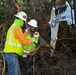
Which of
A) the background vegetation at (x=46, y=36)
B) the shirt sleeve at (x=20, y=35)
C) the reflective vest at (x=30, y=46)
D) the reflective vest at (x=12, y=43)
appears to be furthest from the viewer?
the background vegetation at (x=46, y=36)

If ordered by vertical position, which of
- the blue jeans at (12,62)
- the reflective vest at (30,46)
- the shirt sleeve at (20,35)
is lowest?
the blue jeans at (12,62)

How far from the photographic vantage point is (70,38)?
27.2 feet

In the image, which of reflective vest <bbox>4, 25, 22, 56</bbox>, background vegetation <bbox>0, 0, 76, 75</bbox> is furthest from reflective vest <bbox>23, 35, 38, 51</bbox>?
background vegetation <bbox>0, 0, 76, 75</bbox>

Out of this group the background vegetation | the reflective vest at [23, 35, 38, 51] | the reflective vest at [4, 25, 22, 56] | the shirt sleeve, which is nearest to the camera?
the shirt sleeve

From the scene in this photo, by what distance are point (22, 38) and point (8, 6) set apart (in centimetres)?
273

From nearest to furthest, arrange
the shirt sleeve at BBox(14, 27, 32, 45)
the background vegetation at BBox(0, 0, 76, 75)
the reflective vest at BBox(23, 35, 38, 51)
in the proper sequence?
the shirt sleeve at BBox(14, 27, 32, 45) → the reflective vest at BBox(23, 35, 38, 51) → the background vegetation at BBox(0, 0, 76, 75)

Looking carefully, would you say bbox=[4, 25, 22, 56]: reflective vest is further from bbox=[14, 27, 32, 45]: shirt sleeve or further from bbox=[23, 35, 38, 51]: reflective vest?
bbox=[23, 35, 38, 51]: reflective vest

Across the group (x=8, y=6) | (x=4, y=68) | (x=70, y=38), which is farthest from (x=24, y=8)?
(x=4, y=68)

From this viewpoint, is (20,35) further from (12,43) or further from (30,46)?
(30,46)

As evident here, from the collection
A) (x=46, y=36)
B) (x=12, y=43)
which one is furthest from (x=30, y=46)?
(x=46, y=36)

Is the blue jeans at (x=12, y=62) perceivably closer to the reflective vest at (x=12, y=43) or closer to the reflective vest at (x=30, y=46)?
the reflective vest at (x=12, y=43)

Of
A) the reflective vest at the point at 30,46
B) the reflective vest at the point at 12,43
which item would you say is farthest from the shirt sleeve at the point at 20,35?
the reflective vest at the point at 30,46

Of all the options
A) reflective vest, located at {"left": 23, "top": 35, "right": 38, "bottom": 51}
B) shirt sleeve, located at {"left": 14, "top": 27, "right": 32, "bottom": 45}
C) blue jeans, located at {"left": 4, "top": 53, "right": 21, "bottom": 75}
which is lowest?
blue jeans, located at {"left": 4, "top": 53, "right": 21, "bottom": 75}

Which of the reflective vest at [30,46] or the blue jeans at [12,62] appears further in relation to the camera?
the reflective vest at [30,46]
